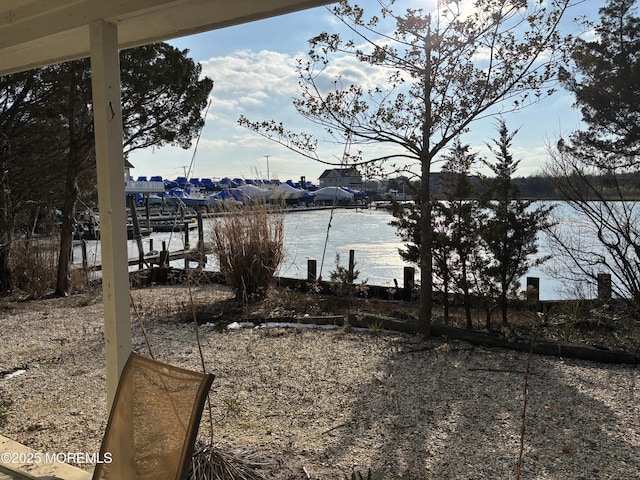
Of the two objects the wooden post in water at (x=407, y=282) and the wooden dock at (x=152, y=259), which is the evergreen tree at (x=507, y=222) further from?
the wooden dock at (x=152, y=259)

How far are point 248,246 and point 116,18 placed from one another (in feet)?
13.5

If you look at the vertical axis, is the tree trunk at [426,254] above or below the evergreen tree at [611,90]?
below

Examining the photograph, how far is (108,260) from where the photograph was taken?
185cm

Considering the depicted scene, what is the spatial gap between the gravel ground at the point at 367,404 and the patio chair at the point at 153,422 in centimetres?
66

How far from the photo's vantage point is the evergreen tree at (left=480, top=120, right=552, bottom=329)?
13.8ft

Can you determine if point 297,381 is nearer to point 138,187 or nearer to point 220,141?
point 220,141

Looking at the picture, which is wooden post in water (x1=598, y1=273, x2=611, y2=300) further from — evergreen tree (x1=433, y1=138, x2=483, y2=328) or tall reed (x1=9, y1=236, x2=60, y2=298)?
tall reed (x1=9, y1=236, x2=60, y2=298)

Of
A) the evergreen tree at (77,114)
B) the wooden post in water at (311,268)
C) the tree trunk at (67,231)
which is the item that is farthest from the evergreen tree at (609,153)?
the tree trunk at (67,231)

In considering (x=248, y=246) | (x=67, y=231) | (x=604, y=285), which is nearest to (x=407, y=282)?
(x=248, y=246)

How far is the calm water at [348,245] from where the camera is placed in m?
5.21

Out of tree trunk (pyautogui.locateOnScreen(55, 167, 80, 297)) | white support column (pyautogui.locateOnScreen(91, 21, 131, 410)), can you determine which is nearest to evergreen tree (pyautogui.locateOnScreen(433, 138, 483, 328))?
white support column (pyautogui.locateOnScreen(91, 21, 131, 410))

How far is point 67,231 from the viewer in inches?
273

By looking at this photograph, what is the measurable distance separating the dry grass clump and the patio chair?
13.6 feet

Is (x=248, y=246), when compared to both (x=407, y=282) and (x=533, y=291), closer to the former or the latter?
(x=407, y=282)
